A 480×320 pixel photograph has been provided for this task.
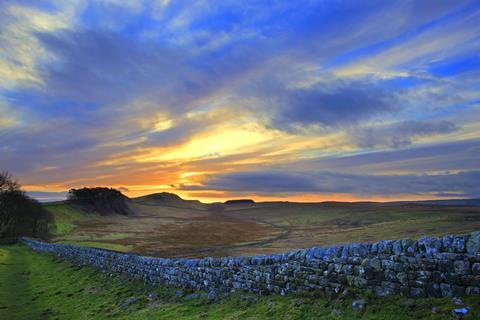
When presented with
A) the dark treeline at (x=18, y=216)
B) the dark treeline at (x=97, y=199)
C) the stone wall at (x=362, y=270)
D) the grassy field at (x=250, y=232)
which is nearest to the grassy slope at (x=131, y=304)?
the stone wall at (x=362, y=270)

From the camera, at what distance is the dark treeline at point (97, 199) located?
124050mm

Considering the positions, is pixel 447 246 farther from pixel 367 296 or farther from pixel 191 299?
pixel 191 299

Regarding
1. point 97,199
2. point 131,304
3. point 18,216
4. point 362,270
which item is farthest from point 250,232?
point 97,199

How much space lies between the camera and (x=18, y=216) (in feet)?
218

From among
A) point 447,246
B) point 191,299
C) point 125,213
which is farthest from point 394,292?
point 125,213

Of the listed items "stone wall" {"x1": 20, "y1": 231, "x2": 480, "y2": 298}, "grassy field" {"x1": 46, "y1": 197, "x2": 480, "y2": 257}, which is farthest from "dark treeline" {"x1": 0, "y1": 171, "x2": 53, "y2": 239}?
"stone wall" {"x1": 20, "y1": 231, "x2": 480, "y2": 298}

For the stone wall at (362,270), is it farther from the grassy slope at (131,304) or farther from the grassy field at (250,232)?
the grassy field at (250,232)

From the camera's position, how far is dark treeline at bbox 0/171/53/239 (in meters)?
65.4

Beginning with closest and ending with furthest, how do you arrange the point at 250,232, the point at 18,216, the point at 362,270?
the point at 362,270 → the point at 18,216 → the point at 250,232

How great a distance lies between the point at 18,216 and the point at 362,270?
249ft

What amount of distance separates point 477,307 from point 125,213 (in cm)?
14801

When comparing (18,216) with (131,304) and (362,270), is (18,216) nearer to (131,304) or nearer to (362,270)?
(131,304)

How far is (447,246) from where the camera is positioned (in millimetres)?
7066

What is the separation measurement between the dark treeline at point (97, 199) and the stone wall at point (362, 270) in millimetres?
119478
